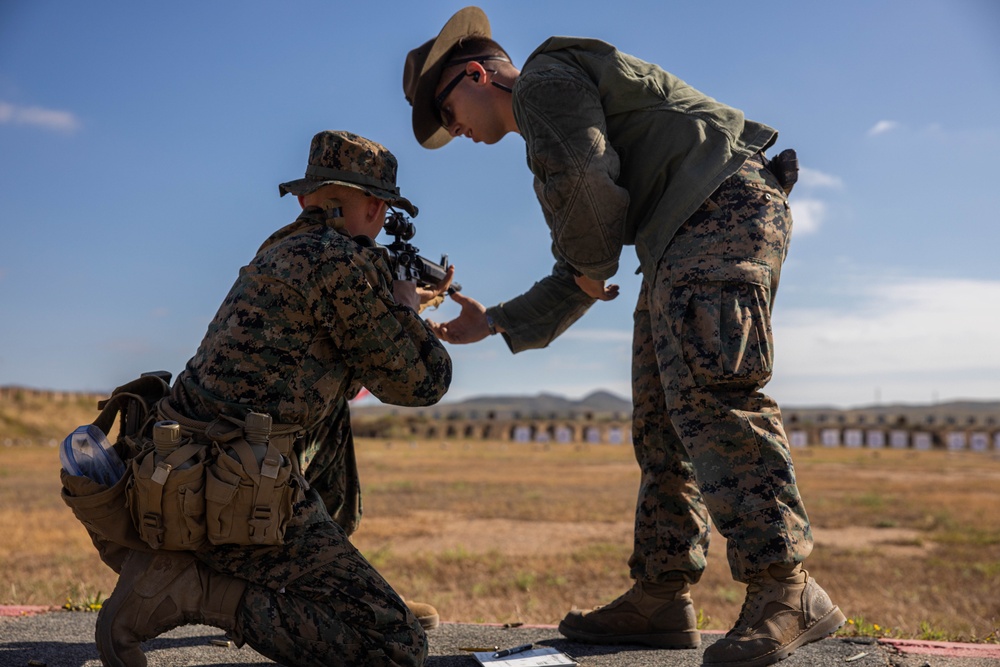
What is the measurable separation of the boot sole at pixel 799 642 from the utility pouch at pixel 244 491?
1.50 meters

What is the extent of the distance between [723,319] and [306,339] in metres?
1.42

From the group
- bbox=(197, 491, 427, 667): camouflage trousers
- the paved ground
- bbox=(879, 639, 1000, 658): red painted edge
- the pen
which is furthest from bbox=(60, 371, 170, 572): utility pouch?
bbox=(879, 639, 1000, 658): red painted edge

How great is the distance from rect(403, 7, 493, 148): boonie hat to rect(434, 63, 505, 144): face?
6 centimetres

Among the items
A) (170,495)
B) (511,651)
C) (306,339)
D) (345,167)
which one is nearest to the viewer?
(170,495)

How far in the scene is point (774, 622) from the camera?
2.87 meters

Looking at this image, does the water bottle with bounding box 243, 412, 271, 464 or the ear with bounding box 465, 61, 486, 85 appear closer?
the water bottle with bounding box 243, 412, 271, 464

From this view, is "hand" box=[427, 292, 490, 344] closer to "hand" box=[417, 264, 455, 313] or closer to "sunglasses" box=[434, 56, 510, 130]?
"hand" box=[417, 264, 455, 313]

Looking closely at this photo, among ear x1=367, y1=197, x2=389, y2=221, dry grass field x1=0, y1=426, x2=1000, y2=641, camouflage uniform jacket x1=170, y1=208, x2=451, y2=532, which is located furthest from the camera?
dry grass field x1=0, y1=426, x2=1000, y2=641

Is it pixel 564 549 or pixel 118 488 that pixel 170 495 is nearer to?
pixel 118 488

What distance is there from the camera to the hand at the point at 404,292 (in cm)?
327

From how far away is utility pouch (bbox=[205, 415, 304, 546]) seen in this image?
276 centimetres

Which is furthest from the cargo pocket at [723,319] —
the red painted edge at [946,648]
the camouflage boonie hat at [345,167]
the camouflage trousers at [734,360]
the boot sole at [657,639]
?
the red painted edge at [946,648]

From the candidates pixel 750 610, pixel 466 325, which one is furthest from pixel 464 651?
pixel 466 325

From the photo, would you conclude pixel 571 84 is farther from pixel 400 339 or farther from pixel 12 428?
pixel 12 428
